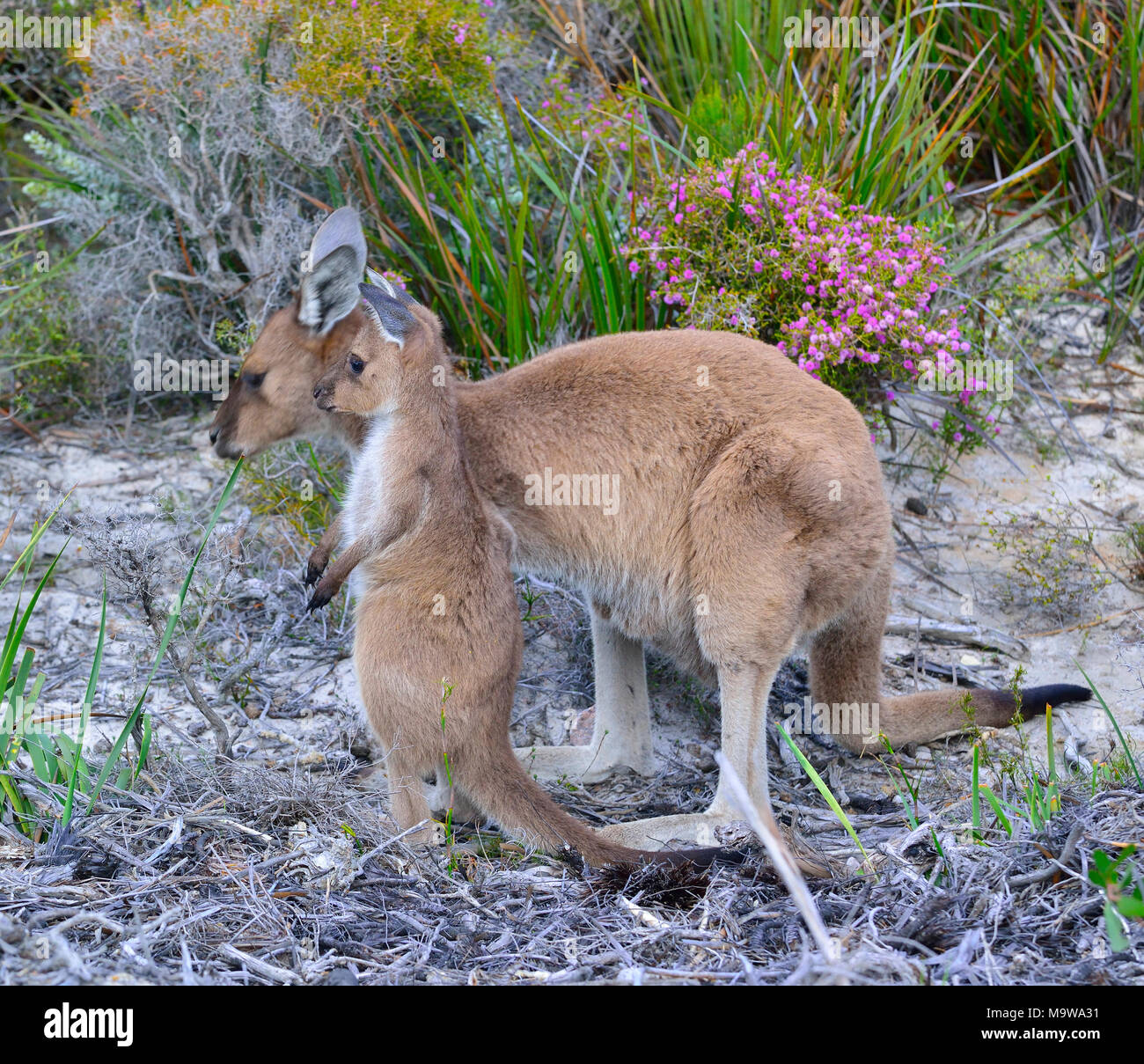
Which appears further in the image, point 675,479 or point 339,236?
point 675,479

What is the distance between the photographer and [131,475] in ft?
19.5

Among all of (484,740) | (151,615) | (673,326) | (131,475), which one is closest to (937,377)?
(673,326)

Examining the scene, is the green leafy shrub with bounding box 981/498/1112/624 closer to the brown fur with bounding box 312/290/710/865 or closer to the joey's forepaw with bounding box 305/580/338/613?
the brown fur with bounding box 312/290/710/865

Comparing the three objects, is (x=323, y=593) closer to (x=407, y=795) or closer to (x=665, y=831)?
(x=407, y=795)

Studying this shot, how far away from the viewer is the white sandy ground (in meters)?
4.57

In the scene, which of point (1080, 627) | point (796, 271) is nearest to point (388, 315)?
point (796, 271)

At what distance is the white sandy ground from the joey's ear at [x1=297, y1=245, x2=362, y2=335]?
1.27m

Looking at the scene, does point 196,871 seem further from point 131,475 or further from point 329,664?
point 131,475

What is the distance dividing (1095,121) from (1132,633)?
3.18 m

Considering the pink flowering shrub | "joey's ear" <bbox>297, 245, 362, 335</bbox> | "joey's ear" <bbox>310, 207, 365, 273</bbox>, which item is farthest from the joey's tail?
the pink flowering shrub

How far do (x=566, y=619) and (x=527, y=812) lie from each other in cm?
170

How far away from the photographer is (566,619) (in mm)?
5184

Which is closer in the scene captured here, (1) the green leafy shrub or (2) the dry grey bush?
(1) the green leafy shrub

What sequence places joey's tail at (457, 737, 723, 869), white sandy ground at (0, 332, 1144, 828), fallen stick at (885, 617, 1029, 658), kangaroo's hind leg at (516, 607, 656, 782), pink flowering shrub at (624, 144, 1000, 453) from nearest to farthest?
joey's tail at (457, 737, 723, 869) → kangaroo's hind leg at (516, 607, 656, 782) → white sandy ground at (0, 332, 1144, 828) → pink flowering shrub at (624, 144, 1000, 453) → fallen stick at (885, 617, 1029, 658)
